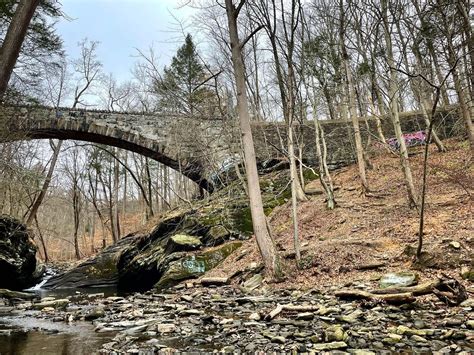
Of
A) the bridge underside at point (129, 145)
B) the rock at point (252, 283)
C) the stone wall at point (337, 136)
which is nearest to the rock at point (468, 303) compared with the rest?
the rock at point (252, 283)

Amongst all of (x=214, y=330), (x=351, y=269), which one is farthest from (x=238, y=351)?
(x=351, y=269)

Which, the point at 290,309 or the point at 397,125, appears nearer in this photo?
the point at 290,309

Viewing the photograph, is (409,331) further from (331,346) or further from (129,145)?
(129,145)

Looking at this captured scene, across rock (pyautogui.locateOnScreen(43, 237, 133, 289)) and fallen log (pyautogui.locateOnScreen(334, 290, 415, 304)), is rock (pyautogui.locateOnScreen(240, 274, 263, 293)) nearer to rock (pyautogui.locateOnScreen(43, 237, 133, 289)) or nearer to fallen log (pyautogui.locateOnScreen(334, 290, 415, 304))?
fallen log (pyautogui.locateOnScreen(334, 290, 415, 304))

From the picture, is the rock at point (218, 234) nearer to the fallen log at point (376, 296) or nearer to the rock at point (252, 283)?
the rock at point (252, 283)

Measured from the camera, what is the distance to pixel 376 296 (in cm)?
599

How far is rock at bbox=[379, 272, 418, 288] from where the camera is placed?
20.8ft

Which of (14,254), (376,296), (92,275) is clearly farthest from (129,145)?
(376,296)

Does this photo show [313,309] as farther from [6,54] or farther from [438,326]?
[6,54]

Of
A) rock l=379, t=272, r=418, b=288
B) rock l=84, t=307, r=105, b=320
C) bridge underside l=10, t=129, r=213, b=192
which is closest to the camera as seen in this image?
rock l=379, t=272, r=418, b=288

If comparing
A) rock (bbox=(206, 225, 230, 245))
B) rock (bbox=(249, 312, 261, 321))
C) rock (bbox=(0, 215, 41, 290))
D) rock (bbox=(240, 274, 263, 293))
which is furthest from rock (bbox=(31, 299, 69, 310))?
rock (bbox=(249, 312, 261, 321))

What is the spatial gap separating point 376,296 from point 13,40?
6.20 metres

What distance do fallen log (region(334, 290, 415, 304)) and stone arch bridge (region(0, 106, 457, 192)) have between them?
1170 centimetres

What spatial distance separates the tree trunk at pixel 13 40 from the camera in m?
4.95
